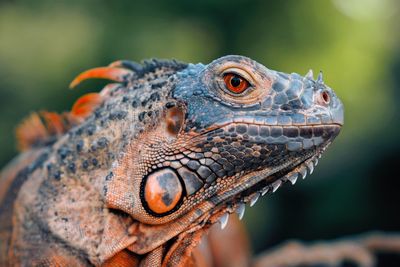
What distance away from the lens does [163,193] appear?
2777mm

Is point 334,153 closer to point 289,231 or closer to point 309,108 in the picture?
point 289,231

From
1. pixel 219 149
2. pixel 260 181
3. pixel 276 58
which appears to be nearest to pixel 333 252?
pixel 260 181

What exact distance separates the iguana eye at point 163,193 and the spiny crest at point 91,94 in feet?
2.15

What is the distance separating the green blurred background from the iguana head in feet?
27.7

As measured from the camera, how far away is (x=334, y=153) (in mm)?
11344

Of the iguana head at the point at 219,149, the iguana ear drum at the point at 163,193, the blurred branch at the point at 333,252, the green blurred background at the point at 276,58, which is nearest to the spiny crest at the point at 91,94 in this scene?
the iguana head at the point at 219,149

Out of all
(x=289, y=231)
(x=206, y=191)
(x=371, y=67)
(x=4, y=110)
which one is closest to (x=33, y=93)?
(x=4, y=110)

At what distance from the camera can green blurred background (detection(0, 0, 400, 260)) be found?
11.0 m

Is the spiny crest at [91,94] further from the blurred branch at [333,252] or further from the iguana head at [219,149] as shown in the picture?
the blurred branch at [333,252]

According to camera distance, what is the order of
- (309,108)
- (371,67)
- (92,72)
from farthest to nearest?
(371,67), (92,72), (309,108)

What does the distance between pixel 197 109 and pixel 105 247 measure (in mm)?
813

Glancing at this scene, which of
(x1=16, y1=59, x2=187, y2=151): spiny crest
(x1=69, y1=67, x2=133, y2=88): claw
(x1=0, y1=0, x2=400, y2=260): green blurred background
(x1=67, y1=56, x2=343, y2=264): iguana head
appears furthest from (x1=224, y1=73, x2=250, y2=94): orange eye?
(x1=0, y1=0, x2=400, y2=260): green blurred background

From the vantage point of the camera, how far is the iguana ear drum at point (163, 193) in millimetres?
2777

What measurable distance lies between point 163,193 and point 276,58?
9.78 metres
